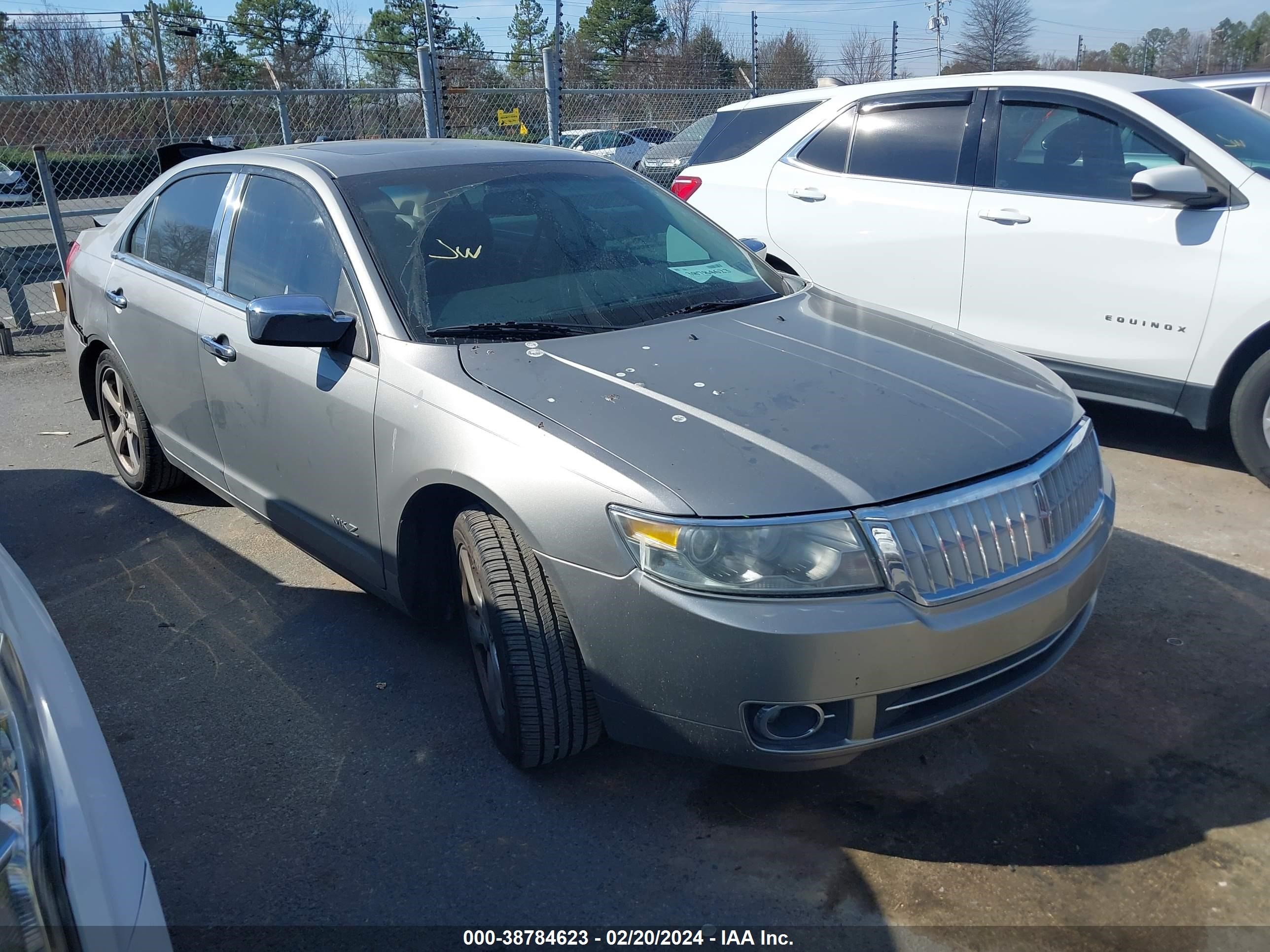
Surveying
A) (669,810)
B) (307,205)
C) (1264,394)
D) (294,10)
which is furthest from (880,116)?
(294,10)

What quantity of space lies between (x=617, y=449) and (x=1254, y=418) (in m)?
3.52

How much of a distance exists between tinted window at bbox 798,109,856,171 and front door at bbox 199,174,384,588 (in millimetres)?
3447

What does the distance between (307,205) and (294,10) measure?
58.4m

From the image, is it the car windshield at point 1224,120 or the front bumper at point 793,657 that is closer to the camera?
the front bumper at point 793,657

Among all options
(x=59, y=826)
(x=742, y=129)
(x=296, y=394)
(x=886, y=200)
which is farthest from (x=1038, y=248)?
(x=59, y=826)

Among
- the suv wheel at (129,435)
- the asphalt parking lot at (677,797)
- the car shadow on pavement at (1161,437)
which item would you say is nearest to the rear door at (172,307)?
the suv wheel at (129,435)

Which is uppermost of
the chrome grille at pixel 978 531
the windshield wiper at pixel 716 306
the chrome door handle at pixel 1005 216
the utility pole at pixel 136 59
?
the utility pole at pixel 136 59

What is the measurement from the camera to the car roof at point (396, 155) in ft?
12.2

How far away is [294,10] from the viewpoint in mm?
54562

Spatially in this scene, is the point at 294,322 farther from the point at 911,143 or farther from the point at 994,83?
the point at 994,83

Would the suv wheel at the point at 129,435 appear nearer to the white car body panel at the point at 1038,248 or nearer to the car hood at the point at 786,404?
the car hood at the point at 786,404

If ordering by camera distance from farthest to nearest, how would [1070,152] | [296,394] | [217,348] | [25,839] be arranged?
[1070,152] < [217,348] < [296,394] < [25,839]

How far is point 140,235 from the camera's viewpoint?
15.5 ft

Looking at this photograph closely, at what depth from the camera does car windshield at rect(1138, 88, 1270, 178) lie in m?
4.93
